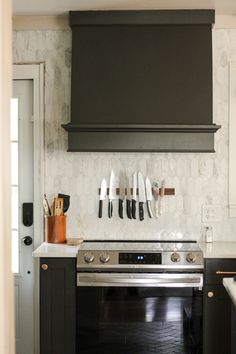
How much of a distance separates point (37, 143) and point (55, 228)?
645 mm

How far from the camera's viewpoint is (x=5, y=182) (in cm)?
76

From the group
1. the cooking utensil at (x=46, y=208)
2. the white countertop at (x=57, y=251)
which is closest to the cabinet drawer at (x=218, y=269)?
the white countertop at (x=57, y=251)

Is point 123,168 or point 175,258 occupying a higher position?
point 123,168

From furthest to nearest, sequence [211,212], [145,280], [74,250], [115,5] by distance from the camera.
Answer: [211,212]
[115,5]
[74,250]
[145,280]

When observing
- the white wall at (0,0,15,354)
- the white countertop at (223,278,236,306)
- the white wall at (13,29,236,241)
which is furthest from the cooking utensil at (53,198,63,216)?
the white wall at (0,0,15,354)

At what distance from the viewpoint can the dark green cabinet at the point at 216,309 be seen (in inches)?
100

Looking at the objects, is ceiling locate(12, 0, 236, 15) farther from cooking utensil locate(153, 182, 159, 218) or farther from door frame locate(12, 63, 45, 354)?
cooking utensil locate(153, 182, 159, 218)

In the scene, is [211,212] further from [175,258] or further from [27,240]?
[27,240]

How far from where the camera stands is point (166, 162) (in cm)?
303

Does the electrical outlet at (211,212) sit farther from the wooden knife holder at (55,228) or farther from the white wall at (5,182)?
the white wall at (5,182)

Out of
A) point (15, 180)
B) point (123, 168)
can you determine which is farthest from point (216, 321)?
point (15, 180)

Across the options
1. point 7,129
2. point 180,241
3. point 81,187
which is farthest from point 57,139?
point 7,129

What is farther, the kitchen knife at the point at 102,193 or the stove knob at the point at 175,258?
the kitchen knife at the point at 102,193

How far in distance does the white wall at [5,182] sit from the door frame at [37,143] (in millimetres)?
2259
